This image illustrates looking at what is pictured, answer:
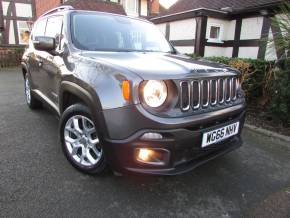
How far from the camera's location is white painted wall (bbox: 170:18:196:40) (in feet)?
38.2

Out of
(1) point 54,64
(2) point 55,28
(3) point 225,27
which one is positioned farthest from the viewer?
(3) point 225,27

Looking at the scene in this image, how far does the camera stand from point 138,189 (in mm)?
2328

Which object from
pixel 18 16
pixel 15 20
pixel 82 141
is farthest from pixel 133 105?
pixel 18 16

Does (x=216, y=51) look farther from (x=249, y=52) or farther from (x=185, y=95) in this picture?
(x=185, y=95)

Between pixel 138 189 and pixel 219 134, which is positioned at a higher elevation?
pixel 219 134

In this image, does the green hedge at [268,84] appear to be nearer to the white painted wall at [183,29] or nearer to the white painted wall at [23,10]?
the white painted wall at [183,29]

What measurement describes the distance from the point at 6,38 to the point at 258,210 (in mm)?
19741

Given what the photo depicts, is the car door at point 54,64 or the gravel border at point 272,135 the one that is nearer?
the car door at point 54,64

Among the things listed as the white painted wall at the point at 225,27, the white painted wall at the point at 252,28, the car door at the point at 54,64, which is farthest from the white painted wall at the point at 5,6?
the car door at the point at 54,64

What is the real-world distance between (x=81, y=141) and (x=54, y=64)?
1059 mm

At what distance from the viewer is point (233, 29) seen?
37.6 ft

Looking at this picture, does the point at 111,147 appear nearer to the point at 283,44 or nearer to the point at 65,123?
the point at 65,123

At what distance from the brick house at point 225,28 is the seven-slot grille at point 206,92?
8.64 meters

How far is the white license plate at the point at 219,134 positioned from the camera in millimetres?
2132
